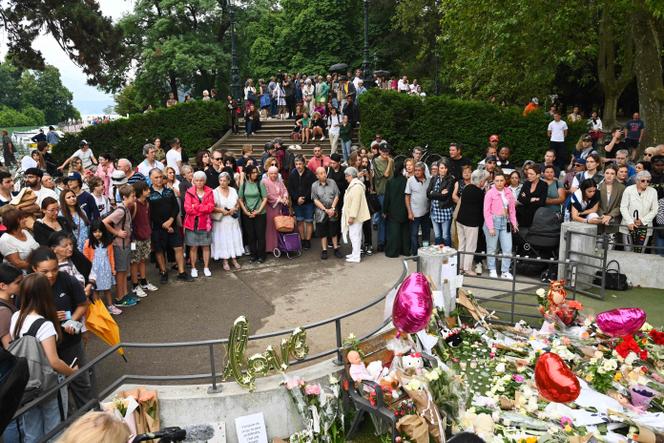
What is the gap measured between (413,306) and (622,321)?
264 centimetres

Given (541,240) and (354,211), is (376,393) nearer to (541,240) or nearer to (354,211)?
(354,211)

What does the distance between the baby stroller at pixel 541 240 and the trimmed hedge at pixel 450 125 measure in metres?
7.03

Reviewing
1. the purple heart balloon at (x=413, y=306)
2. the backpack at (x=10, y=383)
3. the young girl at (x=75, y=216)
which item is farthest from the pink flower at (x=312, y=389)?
the young girl at (x=75, y=216)

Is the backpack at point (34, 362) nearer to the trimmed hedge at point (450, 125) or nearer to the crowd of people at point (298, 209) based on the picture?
the crowd of people at point (298, 209)

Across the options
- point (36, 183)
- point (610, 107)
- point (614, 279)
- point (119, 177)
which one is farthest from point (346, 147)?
point (610, 107)

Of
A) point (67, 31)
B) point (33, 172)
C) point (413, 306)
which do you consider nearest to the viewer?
point (413, 306)

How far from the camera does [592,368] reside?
21.1 ft

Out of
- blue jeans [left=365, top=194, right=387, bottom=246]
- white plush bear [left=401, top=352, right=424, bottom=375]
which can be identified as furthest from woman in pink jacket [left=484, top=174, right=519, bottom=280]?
white plush bear [left=401, top=352, right=424, bottom=375]

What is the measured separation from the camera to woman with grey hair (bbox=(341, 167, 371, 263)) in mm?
10570

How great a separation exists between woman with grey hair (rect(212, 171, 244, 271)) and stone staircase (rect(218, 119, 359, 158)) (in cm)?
855

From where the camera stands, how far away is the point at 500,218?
31.7 ft

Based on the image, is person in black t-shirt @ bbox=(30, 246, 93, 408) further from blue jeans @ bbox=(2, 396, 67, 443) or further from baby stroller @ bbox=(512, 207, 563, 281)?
baby stroller @ bbox=(512, 207, 563, 281)

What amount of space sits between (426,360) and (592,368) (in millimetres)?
1990

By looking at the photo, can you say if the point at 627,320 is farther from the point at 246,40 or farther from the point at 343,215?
the point at 246,40
